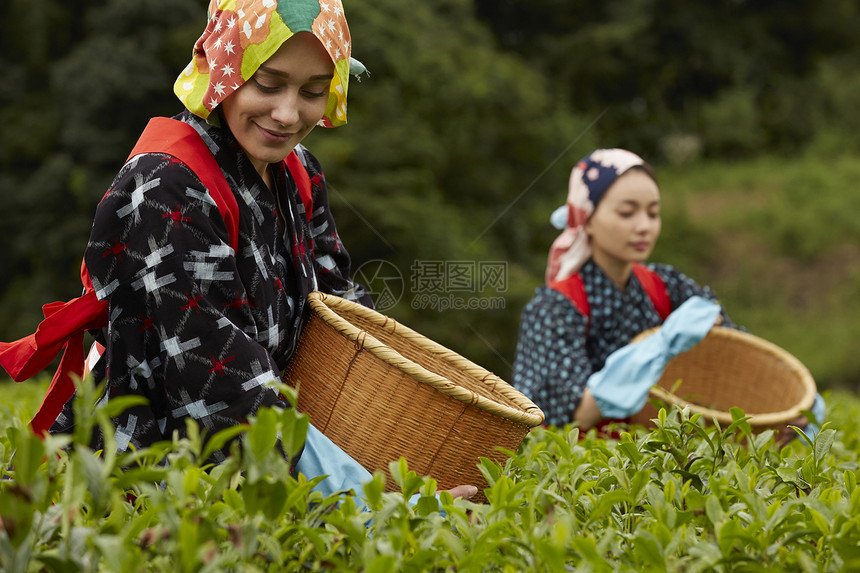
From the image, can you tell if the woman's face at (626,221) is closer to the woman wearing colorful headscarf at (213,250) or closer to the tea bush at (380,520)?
the woman wearing colorful headscarf at (213,250)

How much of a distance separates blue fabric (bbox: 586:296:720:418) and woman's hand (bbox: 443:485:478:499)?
1.03 metres

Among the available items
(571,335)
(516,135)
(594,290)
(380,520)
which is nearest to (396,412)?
(380,520)

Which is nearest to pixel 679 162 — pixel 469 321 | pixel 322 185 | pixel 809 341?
pixel 809 341

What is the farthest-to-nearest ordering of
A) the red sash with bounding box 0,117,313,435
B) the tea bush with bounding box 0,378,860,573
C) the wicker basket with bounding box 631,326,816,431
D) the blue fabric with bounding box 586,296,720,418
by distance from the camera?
the wicker basket with bounding box 631,326,816,431 < the blue fabric with bounding box 586,296,720,418 < the red sash with bounding box 0,117,313,435 < the tea bush with bounding box 0,378,860,573

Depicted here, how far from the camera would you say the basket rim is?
143 centimetres

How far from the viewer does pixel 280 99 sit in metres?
1.58

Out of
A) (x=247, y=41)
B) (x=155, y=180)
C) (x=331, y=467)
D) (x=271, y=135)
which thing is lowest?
(x=331, y=467)

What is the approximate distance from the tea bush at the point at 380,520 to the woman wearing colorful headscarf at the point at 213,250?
0.26 metres

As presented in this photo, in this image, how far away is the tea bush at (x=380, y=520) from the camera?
809 millimetres

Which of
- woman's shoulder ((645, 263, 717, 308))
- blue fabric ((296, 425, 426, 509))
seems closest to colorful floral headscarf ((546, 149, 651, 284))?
woman's shoulder ((645, 263, 717, 308))

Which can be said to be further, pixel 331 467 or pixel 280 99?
pixel 280 99

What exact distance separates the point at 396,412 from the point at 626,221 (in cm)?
180

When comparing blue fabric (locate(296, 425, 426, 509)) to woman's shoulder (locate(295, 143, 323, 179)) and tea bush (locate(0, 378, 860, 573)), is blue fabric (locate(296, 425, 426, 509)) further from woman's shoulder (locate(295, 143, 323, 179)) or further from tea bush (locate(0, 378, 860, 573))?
woman's shoulder (locate(295, 143, 323, 179))

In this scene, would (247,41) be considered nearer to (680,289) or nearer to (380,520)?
(380,520)
